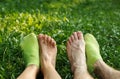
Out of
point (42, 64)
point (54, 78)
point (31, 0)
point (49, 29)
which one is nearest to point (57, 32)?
point (49, 29)

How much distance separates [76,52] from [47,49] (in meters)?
0.38

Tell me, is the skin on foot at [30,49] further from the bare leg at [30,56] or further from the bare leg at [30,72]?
the bare leg at [30,72]

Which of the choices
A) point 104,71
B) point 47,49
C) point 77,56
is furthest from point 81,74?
point 47,49

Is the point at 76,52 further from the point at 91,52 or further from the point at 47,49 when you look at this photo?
the point at 47,49

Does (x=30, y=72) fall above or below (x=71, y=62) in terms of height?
above

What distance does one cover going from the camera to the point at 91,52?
5414 millimetres

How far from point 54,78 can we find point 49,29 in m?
2.32

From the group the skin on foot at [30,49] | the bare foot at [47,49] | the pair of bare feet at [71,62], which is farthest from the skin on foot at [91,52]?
the skin on foot at [30,49]

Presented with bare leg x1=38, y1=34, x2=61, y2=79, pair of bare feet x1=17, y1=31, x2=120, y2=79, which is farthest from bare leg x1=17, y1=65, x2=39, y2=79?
bare leg x1=38, y1=34, x2=61, y2=79

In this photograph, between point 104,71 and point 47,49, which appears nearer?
point 104,71

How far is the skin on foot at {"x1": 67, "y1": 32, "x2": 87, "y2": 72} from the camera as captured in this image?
4.93 metres

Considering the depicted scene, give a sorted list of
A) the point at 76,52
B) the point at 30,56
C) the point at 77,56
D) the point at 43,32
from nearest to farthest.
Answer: the point at 30,56
the point at 77,56
the point at 76,52
the point at 43,32

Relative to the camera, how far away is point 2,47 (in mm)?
5266

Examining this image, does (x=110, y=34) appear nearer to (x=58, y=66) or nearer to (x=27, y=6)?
(x=58, y=66)
